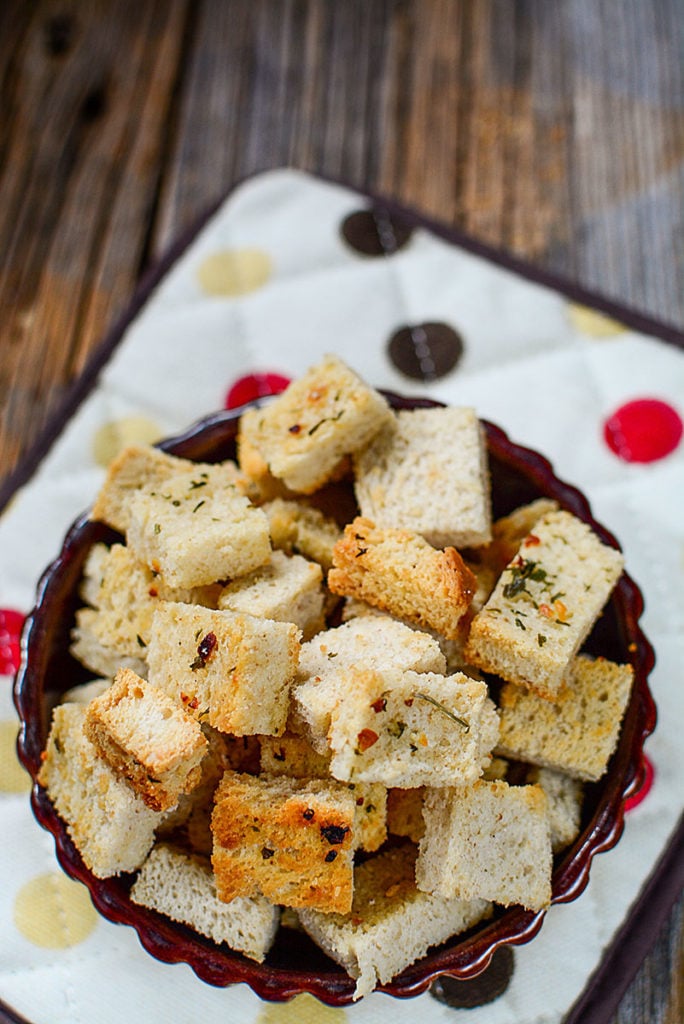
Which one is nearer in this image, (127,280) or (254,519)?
(254,519)

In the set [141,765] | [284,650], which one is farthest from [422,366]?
[141,765]

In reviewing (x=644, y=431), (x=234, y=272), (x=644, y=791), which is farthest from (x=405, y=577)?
(x=234, y=272)

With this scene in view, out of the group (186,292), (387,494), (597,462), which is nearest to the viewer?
(387,494)

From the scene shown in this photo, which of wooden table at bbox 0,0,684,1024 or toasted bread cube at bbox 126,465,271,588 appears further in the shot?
wooden table at bbox 0,0,684,1024

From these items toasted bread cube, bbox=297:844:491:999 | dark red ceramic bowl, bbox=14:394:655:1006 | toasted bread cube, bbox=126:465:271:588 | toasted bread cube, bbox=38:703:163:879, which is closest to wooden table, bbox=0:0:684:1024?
dark red ceramic bowl, bbox=14:394:655:1006

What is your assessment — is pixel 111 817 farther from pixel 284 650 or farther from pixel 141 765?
pixel 284 650

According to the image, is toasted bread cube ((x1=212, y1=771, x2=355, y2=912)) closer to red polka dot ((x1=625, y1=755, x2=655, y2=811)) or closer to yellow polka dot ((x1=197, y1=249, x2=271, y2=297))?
red polka dot ((x1=625, y1=755, x2=655, y2=811))
